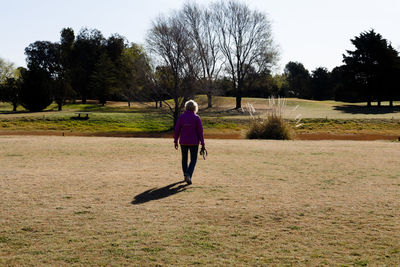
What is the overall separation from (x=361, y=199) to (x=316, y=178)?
6.98 ft

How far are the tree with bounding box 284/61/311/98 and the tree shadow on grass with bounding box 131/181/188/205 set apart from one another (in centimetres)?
7413

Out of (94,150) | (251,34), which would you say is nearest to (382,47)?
(251,34)

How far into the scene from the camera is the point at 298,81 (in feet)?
271

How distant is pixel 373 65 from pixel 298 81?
99.2 ft

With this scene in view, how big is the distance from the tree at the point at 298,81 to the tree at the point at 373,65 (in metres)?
25.1

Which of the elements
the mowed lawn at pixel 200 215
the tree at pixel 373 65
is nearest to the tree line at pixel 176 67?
the tree at pixel 373 65

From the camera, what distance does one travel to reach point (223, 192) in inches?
291

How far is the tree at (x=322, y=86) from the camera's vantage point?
79250 millimetres

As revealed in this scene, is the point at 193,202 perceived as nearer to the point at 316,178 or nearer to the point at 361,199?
the point at 361,199

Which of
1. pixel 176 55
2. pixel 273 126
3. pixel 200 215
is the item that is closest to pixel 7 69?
pixel 176 55

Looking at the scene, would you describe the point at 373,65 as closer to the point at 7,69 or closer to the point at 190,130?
the point at 190,130

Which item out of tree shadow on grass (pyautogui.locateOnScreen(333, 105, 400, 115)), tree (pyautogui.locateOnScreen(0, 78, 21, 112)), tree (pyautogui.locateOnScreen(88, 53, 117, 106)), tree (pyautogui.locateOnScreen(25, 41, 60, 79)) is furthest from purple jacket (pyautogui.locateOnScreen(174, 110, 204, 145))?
tree (pyautogui.locateOnScreen(25, 41, 60, 79))

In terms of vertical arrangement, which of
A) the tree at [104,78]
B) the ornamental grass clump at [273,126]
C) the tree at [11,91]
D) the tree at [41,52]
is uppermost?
the tree at [41,52]

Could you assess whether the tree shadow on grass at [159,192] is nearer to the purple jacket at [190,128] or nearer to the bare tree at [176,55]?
the purple jacket at [190,128]
